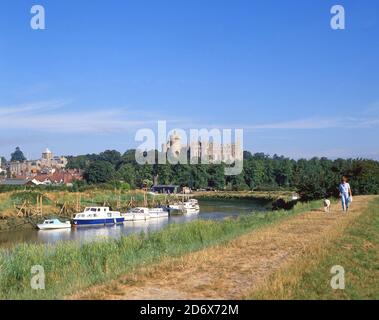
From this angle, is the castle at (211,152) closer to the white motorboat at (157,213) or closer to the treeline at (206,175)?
the treeline at (206,175)

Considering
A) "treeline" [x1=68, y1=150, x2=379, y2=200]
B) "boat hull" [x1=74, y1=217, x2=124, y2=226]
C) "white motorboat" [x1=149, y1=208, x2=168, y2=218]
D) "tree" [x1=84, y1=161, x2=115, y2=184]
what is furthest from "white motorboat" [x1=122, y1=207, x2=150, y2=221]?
"tree" [x1=84, y1=161, x2=115, y2=184]

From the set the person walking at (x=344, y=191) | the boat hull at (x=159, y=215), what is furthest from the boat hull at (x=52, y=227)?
the person walking at (x=344, y=191)

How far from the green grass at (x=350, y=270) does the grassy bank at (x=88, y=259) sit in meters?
4.22

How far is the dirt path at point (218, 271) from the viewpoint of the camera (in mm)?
9352

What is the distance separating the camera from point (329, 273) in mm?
10562

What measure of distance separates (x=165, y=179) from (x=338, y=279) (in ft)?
452

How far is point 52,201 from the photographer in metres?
72.8

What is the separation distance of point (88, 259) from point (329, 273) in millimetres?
10093

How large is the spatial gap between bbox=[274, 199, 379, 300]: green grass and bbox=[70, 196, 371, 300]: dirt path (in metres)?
0.79

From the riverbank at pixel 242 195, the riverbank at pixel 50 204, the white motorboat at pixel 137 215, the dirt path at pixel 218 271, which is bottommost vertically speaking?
the riverbank at pixel 242 195

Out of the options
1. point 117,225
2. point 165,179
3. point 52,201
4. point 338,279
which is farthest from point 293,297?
point 165,179

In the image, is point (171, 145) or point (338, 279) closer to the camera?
point (338, 279)

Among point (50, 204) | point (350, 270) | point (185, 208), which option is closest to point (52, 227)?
point (50, 204)
